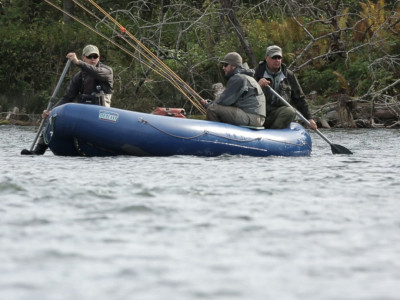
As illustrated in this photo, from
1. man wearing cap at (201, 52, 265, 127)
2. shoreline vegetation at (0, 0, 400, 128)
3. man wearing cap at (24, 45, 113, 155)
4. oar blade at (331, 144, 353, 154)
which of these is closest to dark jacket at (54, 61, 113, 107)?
man wearing cap at (24, 45, 113, 155)

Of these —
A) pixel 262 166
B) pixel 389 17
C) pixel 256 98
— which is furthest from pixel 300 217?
pixel 389 17

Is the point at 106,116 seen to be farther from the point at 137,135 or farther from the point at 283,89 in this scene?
the point at 283,89

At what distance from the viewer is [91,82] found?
12.2 m

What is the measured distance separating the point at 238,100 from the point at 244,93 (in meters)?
0.14

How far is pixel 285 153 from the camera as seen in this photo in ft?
40.5

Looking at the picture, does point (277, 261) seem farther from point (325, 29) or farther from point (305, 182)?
point (325, 29)

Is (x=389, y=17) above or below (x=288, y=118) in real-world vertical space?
above

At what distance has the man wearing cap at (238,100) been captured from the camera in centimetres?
1213

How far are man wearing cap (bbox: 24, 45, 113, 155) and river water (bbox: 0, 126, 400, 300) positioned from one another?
1.87 m

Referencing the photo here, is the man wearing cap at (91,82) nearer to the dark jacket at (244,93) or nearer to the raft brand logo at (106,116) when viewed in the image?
the raft brand logo at (106,116)

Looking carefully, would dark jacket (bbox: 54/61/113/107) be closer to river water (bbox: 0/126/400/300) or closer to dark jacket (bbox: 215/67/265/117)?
dark jacket (bbox: 215/67/265/117)

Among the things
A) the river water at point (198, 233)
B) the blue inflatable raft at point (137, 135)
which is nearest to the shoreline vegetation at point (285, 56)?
the blue inflatable raft at point (137, 135)

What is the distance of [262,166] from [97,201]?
12.0 feet

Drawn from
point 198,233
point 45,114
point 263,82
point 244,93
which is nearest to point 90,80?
point 45,114
